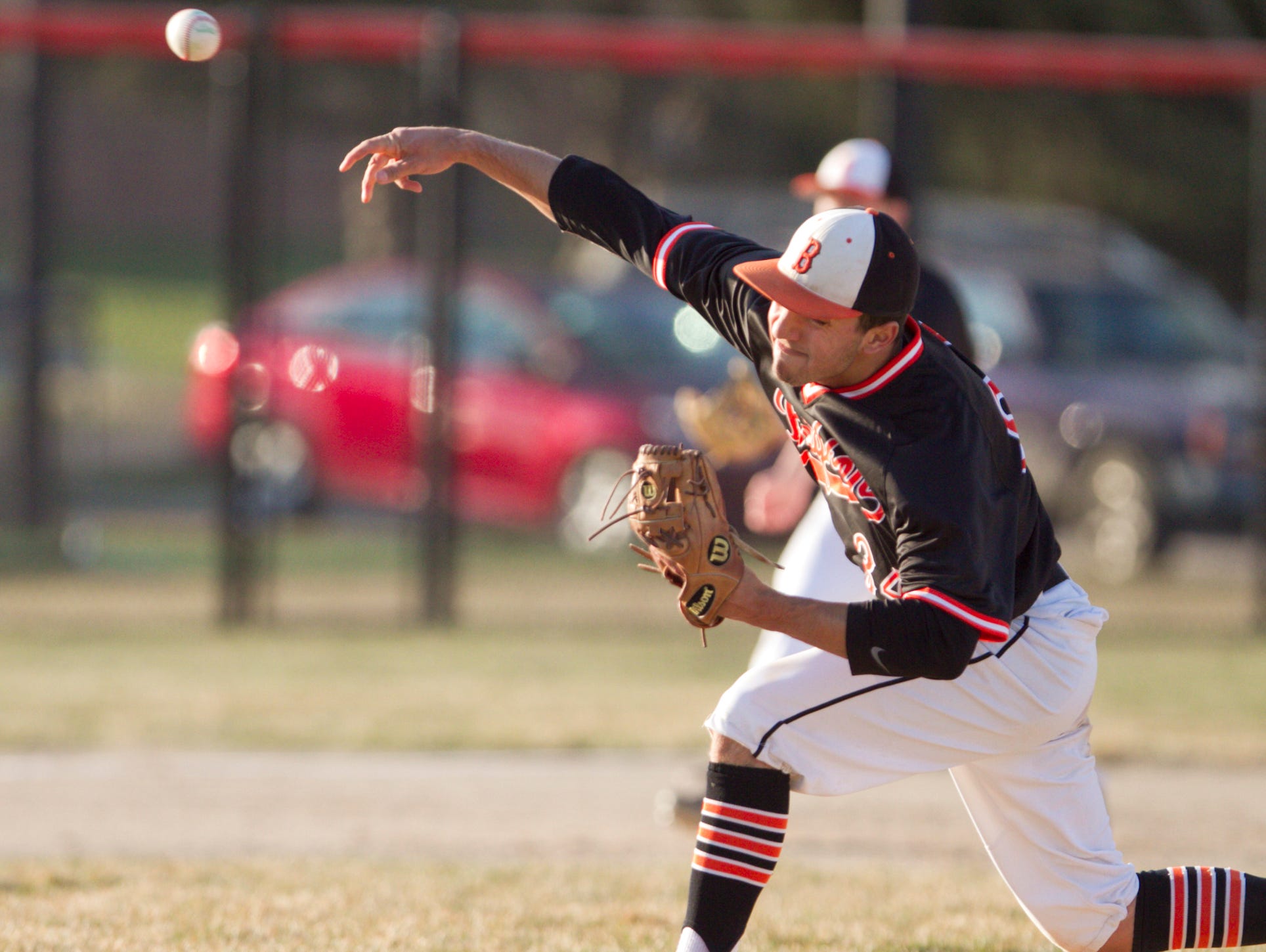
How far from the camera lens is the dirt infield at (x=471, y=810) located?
17.5ft

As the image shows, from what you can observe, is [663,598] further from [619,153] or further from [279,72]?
[279,72]

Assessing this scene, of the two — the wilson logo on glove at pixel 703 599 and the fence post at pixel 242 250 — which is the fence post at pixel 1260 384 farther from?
the wilson logo on glove at pixel 703 599

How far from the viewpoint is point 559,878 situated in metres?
4.91

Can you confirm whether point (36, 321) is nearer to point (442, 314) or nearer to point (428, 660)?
point (442, 314)

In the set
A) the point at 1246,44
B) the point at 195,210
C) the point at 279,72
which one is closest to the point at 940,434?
the point at 279,72

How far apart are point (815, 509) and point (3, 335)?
922cm

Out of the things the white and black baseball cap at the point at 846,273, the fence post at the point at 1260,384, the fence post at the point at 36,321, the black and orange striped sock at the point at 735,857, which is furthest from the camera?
the fence post at the point at 36,321

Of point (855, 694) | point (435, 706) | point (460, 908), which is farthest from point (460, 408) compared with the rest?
point (855, 694)

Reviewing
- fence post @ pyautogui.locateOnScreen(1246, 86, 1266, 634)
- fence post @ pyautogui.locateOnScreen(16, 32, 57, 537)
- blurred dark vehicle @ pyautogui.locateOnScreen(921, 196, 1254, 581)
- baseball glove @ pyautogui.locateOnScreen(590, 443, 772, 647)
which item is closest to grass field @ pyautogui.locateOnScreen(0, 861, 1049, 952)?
baseball glove @ pyautogui.locateOnScreen(590, 443, 772, 647)

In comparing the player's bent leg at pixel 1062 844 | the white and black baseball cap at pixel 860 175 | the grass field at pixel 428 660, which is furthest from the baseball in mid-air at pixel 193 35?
the grass field at pixel 428 660

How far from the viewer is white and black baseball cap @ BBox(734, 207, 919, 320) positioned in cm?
327

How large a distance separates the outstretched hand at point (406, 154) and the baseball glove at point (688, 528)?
105cm

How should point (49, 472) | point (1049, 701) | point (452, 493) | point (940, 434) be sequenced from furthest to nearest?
1. point (49, 472)
2. point (452, 493)
3. point (1049, 701)
4. point (940, 434)

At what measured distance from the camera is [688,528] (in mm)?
3270
